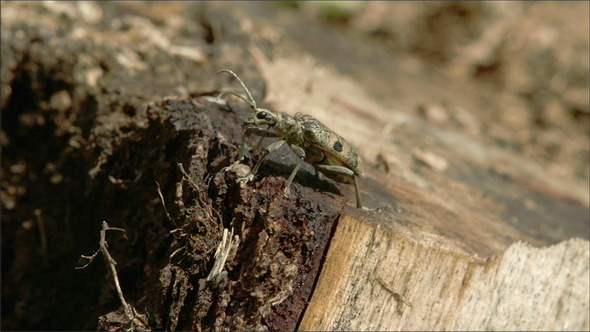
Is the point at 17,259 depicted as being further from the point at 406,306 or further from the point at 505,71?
the point at 505,71

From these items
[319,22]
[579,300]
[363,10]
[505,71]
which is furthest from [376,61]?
[579,300]

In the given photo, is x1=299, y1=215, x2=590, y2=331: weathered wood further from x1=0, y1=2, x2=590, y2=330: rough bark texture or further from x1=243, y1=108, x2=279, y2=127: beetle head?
x1=243, y1=108, x2=279, y2=127: beetle head

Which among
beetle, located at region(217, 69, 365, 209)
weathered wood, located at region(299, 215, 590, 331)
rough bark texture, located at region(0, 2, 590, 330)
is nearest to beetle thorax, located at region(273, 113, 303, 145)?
beetle, located at region(217, 69, 365, 209)

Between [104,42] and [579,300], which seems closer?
[579,300]

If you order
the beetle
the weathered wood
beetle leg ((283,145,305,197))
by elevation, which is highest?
the beetle

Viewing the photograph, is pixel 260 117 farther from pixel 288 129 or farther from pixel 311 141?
pixel 311 141

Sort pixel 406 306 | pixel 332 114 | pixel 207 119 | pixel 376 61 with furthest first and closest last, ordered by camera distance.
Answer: pixel 376 61 < pixel 332 114 < pixel 207 119 < pixel 406 306

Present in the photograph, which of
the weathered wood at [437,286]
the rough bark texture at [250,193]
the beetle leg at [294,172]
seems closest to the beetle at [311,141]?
the beetle leg at [294,172]

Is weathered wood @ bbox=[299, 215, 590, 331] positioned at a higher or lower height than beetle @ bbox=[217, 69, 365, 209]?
lower

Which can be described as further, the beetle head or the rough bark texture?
the beetle head
